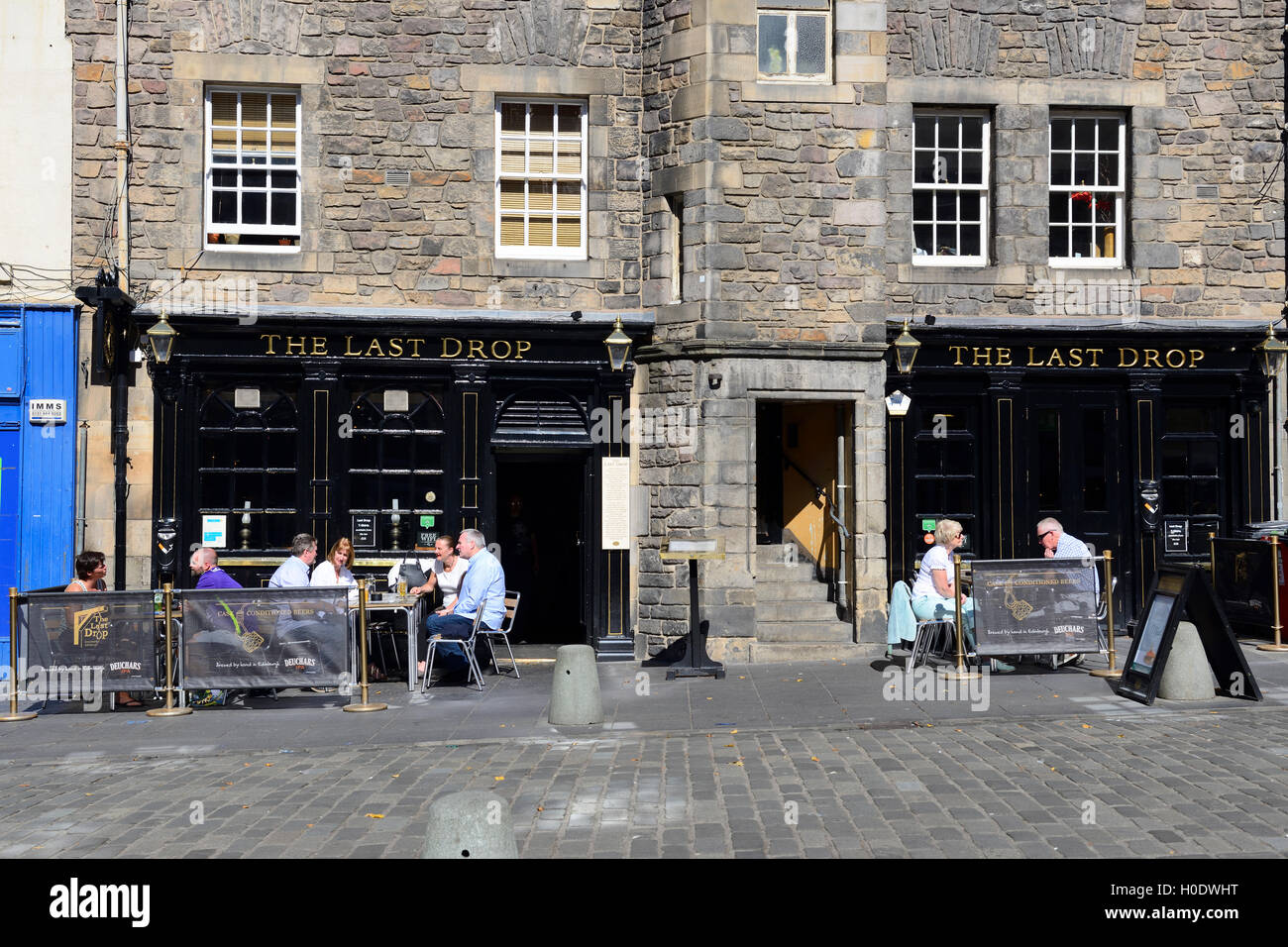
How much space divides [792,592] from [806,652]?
1071 millimetres

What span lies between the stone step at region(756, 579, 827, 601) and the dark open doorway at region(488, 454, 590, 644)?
107 inches

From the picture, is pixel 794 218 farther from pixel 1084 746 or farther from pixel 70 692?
pixel 70 692

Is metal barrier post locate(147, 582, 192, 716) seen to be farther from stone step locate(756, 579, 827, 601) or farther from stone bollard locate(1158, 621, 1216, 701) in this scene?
stone bollard locate(1158, 621, 1216, 701)

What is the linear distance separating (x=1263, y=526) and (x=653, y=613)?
7.37 m

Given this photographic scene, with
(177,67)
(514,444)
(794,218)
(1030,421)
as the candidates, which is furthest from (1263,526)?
(177,67)

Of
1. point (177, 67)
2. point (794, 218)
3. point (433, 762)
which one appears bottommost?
point (433, 762)

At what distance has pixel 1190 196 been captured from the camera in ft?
49.9

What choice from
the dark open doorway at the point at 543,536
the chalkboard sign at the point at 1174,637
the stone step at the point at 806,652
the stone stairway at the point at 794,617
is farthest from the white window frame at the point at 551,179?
the chalkboard sign at the point at 1174,637

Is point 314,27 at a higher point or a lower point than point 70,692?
higher

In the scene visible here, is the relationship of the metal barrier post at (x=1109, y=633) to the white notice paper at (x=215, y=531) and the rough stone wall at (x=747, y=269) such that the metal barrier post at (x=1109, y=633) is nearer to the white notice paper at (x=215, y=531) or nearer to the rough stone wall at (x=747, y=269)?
the rough stone wall at (x=747, y=269)

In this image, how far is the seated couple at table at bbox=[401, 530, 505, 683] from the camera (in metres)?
12.2

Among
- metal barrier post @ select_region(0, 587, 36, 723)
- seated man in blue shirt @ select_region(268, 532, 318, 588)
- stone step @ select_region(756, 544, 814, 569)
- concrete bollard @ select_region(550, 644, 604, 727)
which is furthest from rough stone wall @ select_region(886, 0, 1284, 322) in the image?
metal barrier post @ select_region(0, 587, 36, 723)

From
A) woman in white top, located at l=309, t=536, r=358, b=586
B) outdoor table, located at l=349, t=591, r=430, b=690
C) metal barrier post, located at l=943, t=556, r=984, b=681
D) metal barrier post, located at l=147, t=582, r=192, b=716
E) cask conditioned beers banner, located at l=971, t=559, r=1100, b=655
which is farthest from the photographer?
woman in white top, located at l=309, t=536, r=358, b=586

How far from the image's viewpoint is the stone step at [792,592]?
48.3 feet
